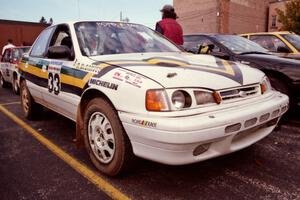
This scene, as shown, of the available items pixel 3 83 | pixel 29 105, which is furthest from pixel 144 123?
pixel 3 83

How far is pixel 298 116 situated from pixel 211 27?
105 feet

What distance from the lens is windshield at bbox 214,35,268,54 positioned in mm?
5141

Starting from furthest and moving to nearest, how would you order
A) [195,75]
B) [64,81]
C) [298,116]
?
1. [298,116]
2. [64,81]
3. [195,75]

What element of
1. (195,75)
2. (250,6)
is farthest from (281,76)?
(250,6)

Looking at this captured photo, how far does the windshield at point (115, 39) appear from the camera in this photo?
10.9ft

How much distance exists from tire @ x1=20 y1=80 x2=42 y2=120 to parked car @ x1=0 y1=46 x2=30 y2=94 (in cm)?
300

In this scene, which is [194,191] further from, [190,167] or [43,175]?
[43,175]

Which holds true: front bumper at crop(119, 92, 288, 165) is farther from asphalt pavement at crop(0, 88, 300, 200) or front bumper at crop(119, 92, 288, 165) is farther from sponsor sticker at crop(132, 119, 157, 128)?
asphalt pavement at crop(0, 88, 300, 200)

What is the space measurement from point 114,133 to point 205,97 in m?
0.82

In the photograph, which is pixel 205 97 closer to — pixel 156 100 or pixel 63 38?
pixel 156 100

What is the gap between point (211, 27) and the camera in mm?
35656

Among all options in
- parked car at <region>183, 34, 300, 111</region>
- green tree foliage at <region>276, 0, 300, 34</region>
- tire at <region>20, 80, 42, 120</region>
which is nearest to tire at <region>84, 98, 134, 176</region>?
tire at <region>20, 80, 42, 120</region>

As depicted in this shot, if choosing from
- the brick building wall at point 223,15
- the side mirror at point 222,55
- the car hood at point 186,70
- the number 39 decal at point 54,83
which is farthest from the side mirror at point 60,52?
the brick building wall at point 223,15

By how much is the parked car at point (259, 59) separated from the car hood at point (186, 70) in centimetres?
149
